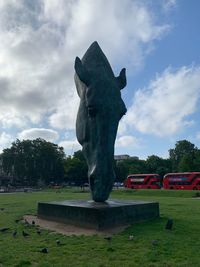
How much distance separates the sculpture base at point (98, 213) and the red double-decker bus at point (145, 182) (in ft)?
134

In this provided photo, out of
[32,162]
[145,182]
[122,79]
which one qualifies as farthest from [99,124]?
[32,162]

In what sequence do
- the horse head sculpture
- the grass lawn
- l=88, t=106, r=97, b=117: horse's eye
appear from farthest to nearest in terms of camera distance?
l=88, t=106, r=97, b=117: horse's eye → the horse head sculpture → the grass lawn

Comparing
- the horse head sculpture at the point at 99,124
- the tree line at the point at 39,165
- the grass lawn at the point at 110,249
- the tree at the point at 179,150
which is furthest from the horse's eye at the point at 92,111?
the tree at the point at 179,150

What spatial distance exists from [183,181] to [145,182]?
761 centimetres

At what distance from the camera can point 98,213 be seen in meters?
9.49

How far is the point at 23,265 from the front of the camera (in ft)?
19.2

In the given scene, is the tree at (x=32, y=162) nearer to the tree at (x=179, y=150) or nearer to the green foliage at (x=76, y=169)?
the green foliage at (x=76, y=169)

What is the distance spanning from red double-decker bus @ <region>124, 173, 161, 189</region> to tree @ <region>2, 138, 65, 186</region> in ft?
116

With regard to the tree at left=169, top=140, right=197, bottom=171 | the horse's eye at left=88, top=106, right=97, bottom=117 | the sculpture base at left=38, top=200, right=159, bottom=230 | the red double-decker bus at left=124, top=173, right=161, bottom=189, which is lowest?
the sculpture base at left=38, top=200, right=159, bottom=230

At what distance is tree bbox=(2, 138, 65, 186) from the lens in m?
84.2

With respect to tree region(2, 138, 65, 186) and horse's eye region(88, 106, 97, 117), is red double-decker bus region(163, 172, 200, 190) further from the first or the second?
tree region(2, 138, 65, 186)

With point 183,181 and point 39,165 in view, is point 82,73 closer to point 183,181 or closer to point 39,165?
point 183,181

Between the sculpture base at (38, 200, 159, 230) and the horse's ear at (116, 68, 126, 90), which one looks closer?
the sculpture base at (38, 200, 159, 230)

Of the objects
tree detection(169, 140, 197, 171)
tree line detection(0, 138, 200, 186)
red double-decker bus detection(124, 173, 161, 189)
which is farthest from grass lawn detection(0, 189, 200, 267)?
tree detection(169, 140, 197, 171)
